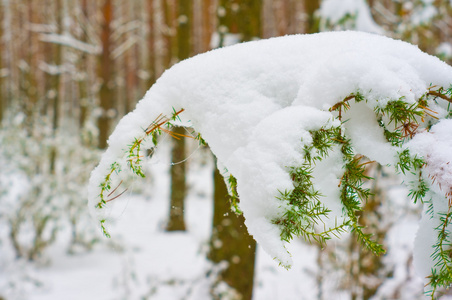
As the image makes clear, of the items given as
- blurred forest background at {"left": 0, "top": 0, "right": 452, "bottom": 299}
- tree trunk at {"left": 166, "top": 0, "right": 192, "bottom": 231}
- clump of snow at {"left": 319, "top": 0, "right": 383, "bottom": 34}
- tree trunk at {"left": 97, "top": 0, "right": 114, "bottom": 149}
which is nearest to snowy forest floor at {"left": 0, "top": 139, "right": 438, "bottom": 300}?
blurred forest background at {"left": 0, "top": 0, "right": 452, "bottom": 299}

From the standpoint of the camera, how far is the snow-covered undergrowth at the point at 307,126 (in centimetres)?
79

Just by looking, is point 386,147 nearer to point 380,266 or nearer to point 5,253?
point 380,266

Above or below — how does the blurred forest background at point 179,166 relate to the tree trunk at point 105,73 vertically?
below

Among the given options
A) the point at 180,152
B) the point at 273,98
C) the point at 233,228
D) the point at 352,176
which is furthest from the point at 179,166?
the point at 352,176

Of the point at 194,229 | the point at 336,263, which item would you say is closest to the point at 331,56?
the point at 336,263

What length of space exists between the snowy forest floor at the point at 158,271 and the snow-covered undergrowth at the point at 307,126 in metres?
1.95

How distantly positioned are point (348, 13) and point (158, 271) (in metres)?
3.93

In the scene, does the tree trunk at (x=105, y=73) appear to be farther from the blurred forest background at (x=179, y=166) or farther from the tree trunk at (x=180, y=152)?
the tree trunk at (x=180, y=152)

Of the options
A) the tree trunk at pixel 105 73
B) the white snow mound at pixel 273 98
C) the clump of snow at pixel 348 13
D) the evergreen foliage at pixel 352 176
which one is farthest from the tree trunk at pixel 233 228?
the tree trunk at pixel 105 73

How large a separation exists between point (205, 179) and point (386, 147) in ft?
34.5

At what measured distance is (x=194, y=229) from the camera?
684 cm

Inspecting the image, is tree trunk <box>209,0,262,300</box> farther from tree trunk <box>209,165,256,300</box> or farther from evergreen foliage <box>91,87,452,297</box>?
evergreen foliage <box>91,87,452,297</box>

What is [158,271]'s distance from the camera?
4.92 m

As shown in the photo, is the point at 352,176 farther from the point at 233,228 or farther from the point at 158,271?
the point at 158,271
